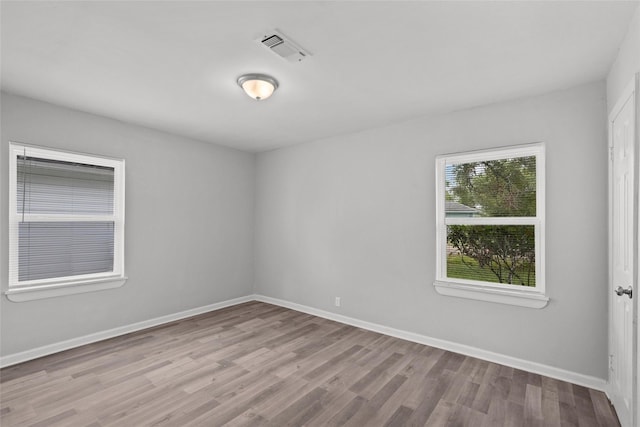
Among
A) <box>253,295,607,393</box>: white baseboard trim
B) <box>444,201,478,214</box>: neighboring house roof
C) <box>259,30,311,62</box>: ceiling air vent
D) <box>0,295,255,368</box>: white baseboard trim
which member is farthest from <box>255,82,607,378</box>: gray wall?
<box>259,30,311,62</box>: ceiling air vent

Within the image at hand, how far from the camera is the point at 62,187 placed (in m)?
3.47

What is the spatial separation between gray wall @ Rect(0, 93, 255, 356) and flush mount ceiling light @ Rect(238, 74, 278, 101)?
2.11m

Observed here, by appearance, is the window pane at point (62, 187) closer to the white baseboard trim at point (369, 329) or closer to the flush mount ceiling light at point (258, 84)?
the white baseboard trim at point (369, 329)

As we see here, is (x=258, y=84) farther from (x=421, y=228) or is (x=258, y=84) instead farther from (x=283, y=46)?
(x=421, y=228)

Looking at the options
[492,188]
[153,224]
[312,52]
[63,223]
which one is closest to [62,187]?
[63,223]

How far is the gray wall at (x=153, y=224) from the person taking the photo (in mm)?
3158

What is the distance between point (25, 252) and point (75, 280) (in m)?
0.55

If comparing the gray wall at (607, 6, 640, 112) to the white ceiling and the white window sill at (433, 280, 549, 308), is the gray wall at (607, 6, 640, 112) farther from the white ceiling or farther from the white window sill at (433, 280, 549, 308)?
the white window sill at (433, 280, 549, 308)

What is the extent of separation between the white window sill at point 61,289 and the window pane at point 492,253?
3.91m

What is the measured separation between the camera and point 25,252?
3184 millimetres

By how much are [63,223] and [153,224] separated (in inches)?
37.3

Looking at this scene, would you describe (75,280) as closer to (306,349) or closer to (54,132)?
(54,132)

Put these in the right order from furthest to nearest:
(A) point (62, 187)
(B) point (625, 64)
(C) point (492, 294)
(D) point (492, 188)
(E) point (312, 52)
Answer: (A) point (62, 187) → (D) point (492, 188) → (C) point (492, 294) → (E) point (312, 52) → (B) point (625, 64)

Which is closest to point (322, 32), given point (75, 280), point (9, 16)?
point (9, 16)
